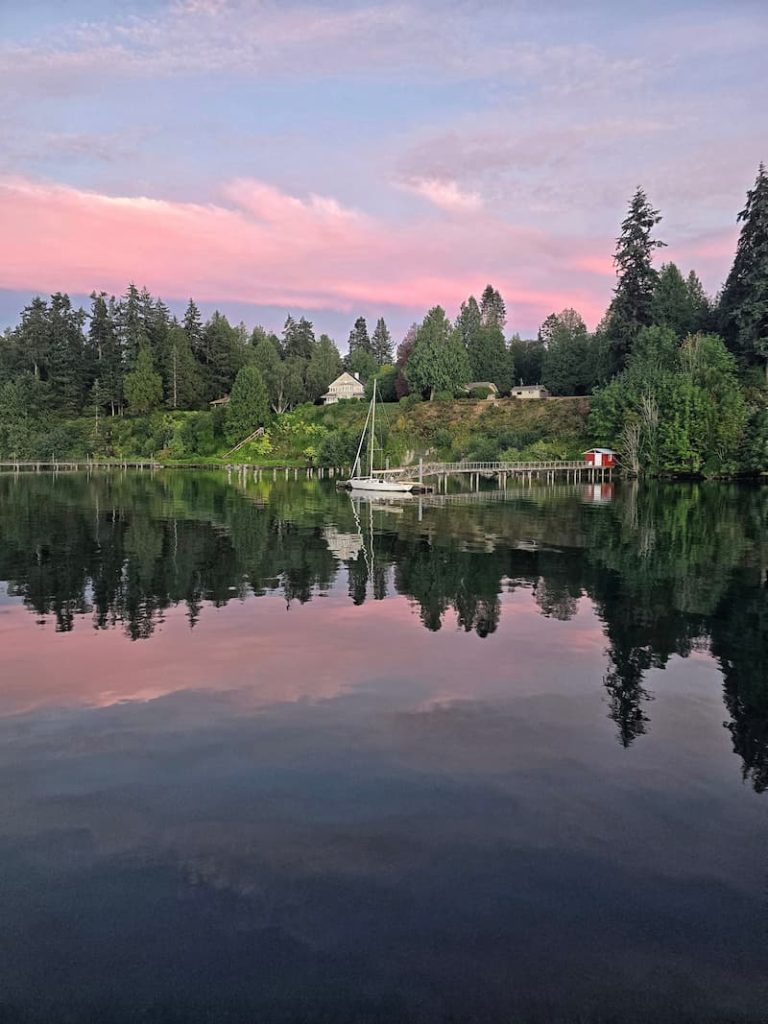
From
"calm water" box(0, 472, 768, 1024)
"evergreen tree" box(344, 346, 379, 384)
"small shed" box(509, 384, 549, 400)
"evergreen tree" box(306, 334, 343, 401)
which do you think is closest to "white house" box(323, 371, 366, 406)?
"evergreen tree" box(306, 334, 343, 401)

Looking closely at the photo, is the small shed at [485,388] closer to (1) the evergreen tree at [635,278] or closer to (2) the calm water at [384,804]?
(1) the evergreen tree at [635,278]

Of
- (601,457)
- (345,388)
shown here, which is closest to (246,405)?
(345,388)

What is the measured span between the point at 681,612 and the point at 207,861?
1874 centimetres

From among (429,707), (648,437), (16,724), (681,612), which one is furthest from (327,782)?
(648,437)

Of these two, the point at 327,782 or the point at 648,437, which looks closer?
the point at 327,782

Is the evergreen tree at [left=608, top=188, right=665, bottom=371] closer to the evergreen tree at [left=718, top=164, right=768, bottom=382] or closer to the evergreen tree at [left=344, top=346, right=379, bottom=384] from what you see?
the evergreen tree at [left=718, top=164, right=768, bottom=382]

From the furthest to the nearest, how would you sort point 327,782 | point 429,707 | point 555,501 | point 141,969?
1. point 555,501
2. point 429,707
3. point 327,782
4. point 141,969

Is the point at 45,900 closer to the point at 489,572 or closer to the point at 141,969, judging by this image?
the point at 141,969

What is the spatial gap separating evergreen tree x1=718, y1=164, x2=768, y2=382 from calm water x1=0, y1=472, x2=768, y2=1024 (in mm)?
83388

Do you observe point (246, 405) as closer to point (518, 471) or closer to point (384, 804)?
point (518, 471)

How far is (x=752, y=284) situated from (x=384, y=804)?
341 feet

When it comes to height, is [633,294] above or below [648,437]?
above

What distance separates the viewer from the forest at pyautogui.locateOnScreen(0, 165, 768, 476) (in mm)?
96562

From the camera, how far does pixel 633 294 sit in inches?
4427
